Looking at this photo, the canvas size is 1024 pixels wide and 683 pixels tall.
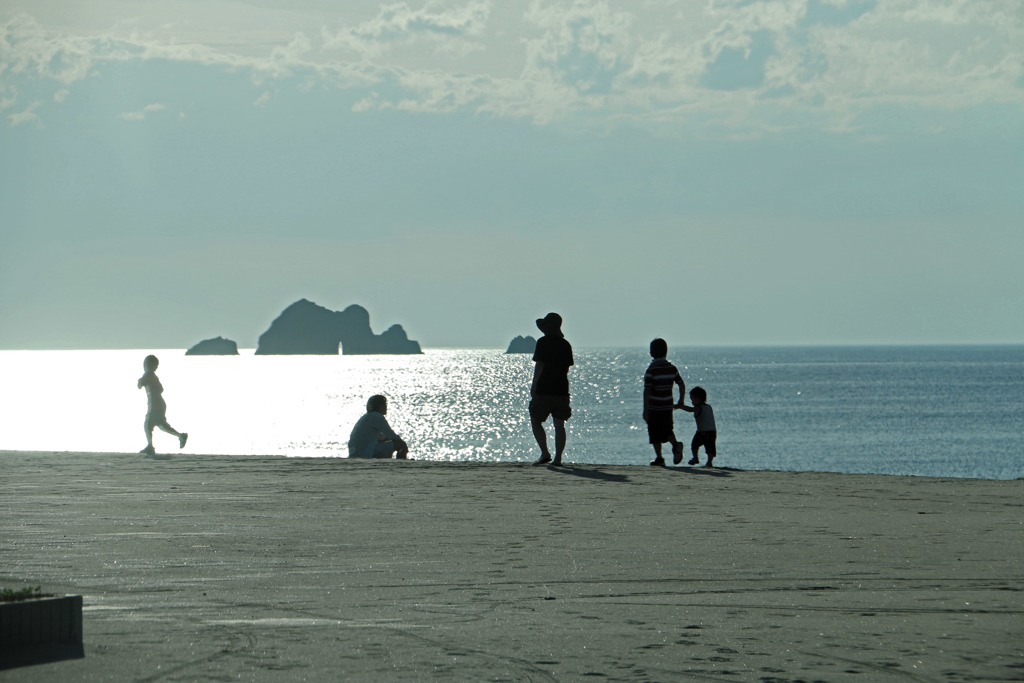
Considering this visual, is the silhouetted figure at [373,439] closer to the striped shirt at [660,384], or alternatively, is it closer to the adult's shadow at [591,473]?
the adult's shadow at [591,473]

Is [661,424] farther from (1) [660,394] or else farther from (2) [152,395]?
(2) [152,395]

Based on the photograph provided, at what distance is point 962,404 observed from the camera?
4392 inches

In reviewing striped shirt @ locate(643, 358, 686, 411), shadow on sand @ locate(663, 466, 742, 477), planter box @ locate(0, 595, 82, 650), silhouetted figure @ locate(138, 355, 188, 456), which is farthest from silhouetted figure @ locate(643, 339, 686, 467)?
planter box @ locate(0, 595, 82, 650)

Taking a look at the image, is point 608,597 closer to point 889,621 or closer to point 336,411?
point 889,621

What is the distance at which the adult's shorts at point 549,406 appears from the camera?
14.9 metres

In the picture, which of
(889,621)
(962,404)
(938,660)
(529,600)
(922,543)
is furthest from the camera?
(962,404)

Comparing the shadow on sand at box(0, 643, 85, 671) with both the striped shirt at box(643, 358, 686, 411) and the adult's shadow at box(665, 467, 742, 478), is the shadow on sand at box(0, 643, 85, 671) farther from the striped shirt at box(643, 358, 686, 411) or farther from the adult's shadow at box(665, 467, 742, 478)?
the striped shirt at box(643, 358, 686, 411)

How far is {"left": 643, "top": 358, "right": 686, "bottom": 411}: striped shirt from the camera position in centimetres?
1552

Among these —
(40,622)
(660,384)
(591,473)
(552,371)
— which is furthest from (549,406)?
(40,622)

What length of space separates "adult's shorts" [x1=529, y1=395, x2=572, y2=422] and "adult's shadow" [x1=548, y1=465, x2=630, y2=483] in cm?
66

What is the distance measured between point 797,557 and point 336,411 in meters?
111

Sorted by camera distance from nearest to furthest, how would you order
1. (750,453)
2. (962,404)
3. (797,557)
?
(797,557) < (750,453) < (962,404)

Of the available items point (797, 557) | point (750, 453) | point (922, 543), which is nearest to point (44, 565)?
point (797, 557)

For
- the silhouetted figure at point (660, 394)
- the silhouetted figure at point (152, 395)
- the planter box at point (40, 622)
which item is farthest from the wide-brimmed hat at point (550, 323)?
the planter box at point (40, 622)
